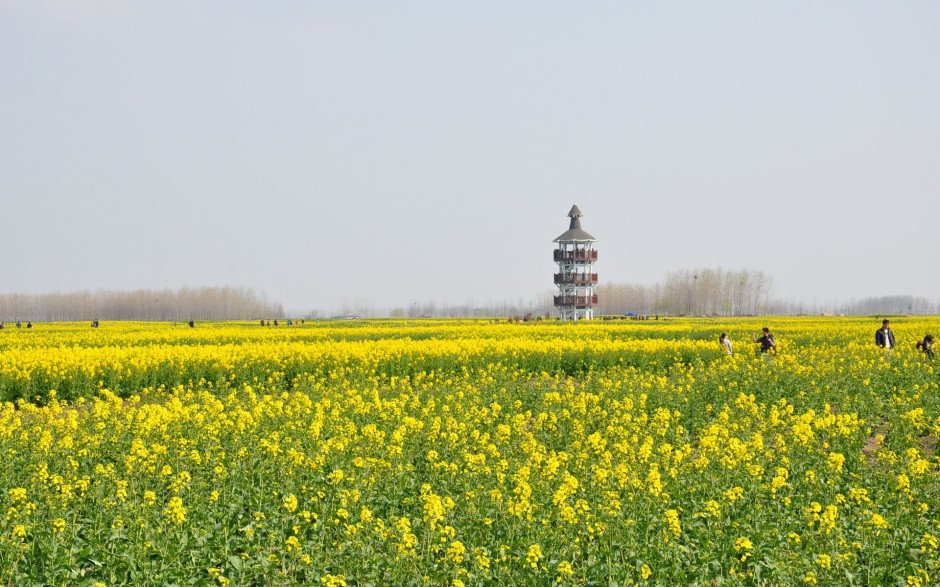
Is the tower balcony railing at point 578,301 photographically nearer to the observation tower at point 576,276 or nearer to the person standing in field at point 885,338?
the observation tower at point 576,276

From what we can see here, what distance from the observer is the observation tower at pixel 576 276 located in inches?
3900

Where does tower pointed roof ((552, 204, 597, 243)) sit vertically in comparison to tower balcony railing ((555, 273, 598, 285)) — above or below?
above

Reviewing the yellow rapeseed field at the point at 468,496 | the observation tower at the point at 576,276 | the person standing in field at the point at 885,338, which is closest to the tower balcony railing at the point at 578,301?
the observation tower at the point at 576,276

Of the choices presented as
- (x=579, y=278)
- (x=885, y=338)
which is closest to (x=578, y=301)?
(x=579, y=278)

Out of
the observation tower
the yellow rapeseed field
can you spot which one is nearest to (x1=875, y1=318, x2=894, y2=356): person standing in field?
the yellow rapeseed field

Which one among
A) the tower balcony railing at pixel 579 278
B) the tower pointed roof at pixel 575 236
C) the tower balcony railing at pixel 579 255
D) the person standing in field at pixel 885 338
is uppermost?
the tower pointed roof at pixel 575 236

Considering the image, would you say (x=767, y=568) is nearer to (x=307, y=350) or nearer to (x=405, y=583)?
(x=405, y=583)

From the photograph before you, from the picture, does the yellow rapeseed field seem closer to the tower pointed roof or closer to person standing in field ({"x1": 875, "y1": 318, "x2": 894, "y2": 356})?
person standing in field ({"x1": 875, "y1": 318, "x2": 894, "y2": 356})

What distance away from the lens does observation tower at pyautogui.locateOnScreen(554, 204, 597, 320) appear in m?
99.1

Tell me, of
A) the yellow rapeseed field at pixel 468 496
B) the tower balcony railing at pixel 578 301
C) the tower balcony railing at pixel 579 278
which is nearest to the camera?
the yellow rapeseed field at pixel 468 496

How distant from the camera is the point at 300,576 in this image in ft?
27.5

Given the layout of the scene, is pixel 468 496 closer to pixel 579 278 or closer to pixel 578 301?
pixel 579 278

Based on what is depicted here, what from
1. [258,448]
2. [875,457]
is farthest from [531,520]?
[875,457]

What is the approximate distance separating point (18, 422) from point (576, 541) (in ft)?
31.5
